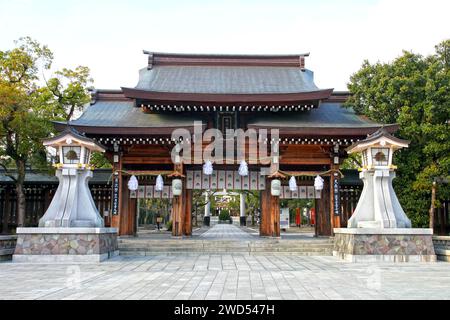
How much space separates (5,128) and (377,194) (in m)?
17.3

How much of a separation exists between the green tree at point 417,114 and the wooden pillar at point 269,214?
6.11 m

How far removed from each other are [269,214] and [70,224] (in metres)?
9.40

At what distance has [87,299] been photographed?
25.1 ft

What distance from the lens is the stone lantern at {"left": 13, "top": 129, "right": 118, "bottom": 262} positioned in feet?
48.4

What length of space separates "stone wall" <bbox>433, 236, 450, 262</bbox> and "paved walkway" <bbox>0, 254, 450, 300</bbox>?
5.55 feet

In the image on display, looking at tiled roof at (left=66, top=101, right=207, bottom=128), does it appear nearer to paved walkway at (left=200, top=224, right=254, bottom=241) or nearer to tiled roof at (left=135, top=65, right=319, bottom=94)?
tiled roof at (left=135, top=65, right=319, bottom=94)

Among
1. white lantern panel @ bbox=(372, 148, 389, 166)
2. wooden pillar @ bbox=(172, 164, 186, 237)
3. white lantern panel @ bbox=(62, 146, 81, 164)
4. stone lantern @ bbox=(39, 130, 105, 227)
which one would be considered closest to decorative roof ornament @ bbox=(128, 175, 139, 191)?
wooden pillar @ bbox=(172, 164, 186, 237)

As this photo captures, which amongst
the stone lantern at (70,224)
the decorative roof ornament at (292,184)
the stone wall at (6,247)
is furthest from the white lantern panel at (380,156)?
the stone wall at (6,247)

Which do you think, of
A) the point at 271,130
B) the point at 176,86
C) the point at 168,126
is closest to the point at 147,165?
the point at 168,126

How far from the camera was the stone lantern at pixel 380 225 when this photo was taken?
15.1 metres

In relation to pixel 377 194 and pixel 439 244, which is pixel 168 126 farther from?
pixel 439 244

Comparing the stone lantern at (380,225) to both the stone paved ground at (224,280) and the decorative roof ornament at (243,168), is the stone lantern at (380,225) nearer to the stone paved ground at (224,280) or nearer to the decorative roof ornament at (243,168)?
the stone paved ground at (224,280)

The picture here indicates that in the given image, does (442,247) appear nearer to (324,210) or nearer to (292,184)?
(324,210)

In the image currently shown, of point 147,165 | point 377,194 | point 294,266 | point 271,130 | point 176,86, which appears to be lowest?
point 294,266
